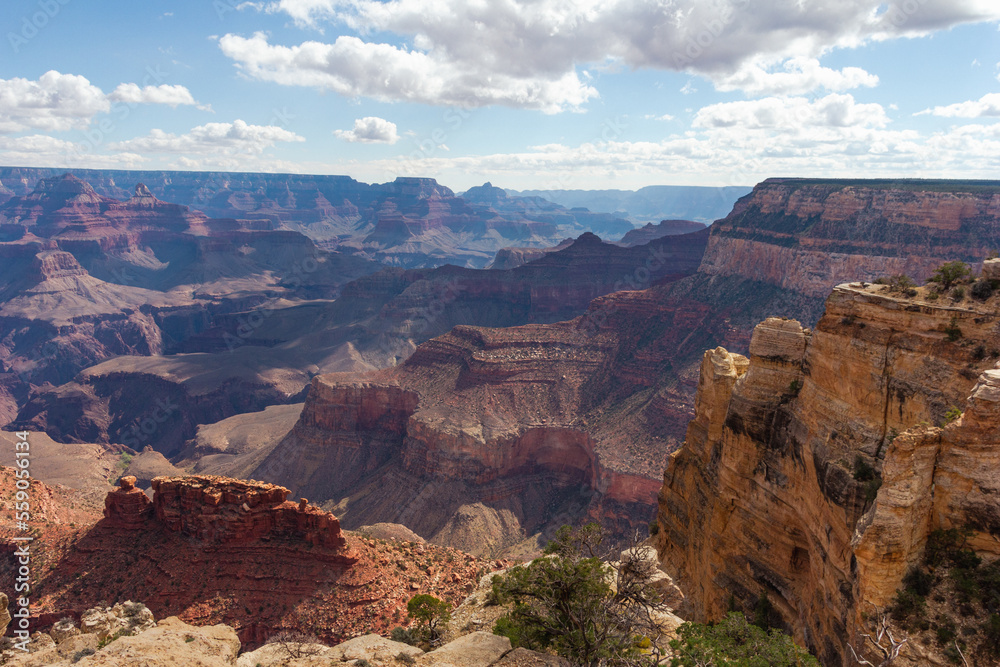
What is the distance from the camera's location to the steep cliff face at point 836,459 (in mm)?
14000

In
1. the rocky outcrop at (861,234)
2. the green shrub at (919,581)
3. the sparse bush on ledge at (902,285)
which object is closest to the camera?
the green shrub at (919,581)

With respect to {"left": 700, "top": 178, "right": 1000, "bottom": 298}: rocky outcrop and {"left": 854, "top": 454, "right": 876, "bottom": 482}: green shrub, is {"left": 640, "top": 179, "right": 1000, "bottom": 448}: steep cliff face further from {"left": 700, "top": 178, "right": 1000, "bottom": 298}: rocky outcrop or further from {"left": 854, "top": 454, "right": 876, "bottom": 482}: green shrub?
{"left": 854, "top": 454, "right": 876, "bottom": 482}: green shrub

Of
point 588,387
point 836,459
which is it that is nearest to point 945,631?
point 836,459

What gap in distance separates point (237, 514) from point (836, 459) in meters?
32.0

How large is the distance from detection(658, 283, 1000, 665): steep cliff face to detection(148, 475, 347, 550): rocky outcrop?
70.7 feet

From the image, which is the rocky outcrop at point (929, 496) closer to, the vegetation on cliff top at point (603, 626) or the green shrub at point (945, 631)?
the green shrub at point (945, 631)

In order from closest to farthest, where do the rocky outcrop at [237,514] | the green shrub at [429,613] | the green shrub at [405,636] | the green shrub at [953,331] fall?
the green shrub at [953,331], the green shrub at [405,636], the green shrub at [429,613], the rocky outcrop at [237,514]

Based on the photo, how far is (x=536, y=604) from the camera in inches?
757

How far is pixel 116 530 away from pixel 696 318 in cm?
7144

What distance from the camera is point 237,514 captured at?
110 ft

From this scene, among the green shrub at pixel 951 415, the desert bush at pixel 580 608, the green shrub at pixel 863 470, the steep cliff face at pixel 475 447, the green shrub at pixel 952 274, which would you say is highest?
the green shrub at pixel 952 274

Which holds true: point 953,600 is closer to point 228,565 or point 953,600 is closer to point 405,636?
point 405,636

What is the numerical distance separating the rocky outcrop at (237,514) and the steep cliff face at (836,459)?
70.7 feet

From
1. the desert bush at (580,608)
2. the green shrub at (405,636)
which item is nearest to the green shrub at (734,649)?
the desert bush at (580,608)
